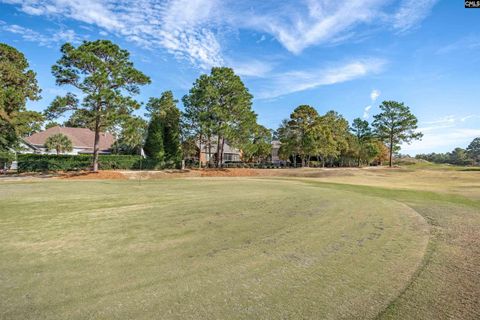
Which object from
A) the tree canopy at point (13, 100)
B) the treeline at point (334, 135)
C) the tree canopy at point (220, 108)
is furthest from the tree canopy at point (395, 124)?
the tree canopy at point (13, 100)

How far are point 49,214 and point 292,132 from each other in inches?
2028

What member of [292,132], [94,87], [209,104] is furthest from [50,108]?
[292,132]

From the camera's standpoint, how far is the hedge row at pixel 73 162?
1296 inches

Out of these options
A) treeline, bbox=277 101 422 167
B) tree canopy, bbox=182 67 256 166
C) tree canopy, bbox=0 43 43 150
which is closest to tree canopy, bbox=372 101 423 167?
treeline, bbox=277 101 422 167

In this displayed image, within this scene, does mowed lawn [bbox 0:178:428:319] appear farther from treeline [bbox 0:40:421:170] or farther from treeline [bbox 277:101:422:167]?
treeline [bbox 277:101:422:167]

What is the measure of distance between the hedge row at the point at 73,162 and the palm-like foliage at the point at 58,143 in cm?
1039

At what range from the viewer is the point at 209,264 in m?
5.23

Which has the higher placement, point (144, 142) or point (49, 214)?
point (144, 142)

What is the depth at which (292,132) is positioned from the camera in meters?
57.8

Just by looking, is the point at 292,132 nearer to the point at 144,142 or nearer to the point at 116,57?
the point at 144,142

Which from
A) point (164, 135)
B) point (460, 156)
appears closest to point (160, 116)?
point (164, 135)

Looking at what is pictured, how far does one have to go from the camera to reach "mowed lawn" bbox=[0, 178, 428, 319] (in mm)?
3711

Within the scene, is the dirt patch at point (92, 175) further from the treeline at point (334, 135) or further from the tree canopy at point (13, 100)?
the treeline at point (334, 135)

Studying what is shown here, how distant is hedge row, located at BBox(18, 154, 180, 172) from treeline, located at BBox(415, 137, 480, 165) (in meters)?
100
